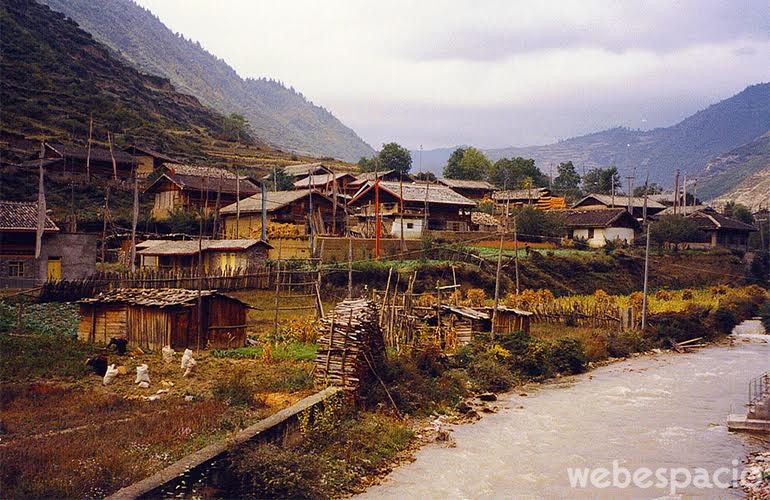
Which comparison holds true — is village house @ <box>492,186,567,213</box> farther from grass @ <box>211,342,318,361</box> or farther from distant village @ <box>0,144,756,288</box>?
grass @ <box>211,342,318,361</box>

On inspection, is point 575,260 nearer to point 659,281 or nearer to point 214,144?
point 659,281

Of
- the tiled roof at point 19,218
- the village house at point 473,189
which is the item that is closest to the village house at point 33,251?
the tiled roof at point 19,218

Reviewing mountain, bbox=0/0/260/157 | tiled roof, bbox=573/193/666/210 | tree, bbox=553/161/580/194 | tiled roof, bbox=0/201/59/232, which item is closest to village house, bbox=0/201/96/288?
tiled roof, bbox=0/201/59/232

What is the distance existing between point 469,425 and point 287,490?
727cm

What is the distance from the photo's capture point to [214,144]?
8750 cm

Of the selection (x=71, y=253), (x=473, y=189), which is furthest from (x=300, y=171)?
(x=71, y=253)

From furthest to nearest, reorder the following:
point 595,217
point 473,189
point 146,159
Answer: point 473,189, point 146,159, point 595,217

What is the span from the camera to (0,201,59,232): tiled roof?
29.9 meters

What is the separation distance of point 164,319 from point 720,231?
51.4 meters

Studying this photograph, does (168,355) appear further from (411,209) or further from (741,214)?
(741,214)

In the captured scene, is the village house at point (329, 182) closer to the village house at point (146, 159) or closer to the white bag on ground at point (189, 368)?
the village house at point (146, 159)

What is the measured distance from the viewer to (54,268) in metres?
31.2

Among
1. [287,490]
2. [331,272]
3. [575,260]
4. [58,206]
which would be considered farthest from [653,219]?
[287,490]

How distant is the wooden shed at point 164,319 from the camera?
20.7 metres
